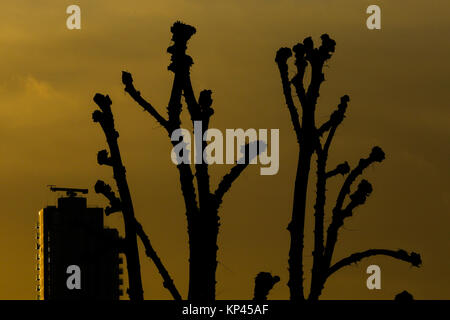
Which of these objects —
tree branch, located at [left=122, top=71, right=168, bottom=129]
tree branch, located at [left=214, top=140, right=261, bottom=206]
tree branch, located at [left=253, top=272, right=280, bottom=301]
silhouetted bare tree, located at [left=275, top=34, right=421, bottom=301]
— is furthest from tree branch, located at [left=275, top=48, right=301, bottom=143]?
tree branch, located at [left=253, top=272, right=280, bottom=301]

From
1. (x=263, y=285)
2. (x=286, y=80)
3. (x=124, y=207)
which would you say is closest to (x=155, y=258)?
(x=124, y=207)

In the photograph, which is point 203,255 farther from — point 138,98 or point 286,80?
point 286,80

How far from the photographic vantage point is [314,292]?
62.0 ft

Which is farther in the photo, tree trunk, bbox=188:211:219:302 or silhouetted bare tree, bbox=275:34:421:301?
silhouetted bare tree, bbox=275:34:421:301

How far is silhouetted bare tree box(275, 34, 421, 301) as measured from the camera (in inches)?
730

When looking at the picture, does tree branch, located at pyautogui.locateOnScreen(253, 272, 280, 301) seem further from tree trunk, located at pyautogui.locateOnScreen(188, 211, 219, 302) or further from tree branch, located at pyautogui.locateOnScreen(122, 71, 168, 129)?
tree branch, located at pyautogui.locateOnScreen(122, 71, 168, 129)

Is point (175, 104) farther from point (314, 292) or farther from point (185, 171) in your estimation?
point (314, 292)

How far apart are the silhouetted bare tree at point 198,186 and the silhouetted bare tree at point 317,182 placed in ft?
7.95

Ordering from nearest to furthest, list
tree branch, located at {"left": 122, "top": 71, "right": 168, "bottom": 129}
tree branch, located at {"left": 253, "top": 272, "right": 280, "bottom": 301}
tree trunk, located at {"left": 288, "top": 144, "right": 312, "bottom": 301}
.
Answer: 1. tree branch, located at {"left": 253, "top": 272, "right": 280, "bottom": 301}
2. tree branch, located at {"left": 122, "top": 71, "right": 168, "bottom": 129}
3. tree trunk, located at {"left": 288, "top": 144, "right": 312, "bottom": 301}

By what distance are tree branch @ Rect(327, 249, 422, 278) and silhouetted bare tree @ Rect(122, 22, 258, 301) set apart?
326 cm

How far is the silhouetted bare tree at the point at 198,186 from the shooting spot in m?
16.0

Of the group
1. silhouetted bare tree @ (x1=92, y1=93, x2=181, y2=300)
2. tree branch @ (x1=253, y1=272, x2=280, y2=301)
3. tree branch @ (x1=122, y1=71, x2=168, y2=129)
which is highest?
tree branch @ (x1=122, y1=71, x2=168, y2=129)
